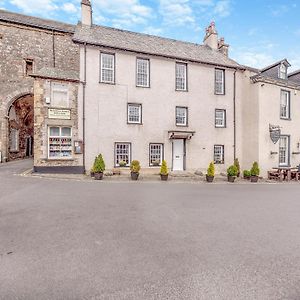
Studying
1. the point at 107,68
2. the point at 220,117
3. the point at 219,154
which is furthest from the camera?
the point at 220,117

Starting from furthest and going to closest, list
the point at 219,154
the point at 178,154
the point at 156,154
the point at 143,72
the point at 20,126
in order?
1. the point at 20,126
2. the point at 219,154
3. the point at 178,154
4. the point at 156,154
5. the point at 143,72

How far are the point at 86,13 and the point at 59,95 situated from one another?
742cm

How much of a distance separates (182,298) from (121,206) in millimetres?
5259

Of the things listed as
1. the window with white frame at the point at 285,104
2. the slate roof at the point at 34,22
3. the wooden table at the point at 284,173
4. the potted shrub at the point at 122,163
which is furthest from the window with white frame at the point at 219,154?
the slate roof at the point at 34,22

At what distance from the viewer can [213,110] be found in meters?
19.9

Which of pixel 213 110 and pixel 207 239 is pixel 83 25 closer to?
pixel 213 110

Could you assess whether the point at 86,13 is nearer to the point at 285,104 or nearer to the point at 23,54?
the point at 23,54

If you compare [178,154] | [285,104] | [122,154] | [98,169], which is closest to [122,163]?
[122,154]

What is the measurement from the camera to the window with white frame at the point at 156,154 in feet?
60.1

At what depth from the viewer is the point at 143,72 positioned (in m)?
18.4

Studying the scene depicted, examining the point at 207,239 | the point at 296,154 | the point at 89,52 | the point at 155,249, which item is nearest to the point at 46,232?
the point at 155,249

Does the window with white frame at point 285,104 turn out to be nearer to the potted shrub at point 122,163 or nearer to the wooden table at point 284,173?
the wooden table at point 284,173

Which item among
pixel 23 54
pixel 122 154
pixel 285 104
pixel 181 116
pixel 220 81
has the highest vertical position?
pixel 23 54

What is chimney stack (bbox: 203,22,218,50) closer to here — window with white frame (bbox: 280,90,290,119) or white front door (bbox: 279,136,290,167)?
window with white frame (bbox: 280,90,290,119)
